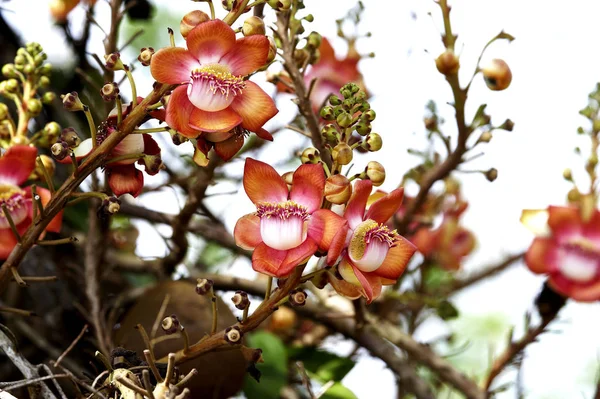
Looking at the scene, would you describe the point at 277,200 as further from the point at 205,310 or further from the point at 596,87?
the point at 596,87

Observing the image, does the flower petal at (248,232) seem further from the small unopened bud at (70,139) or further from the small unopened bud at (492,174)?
the small unopened bud at (492,174)

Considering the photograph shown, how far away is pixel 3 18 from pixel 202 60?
0.60 metres

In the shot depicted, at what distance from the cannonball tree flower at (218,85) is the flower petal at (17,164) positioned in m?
0.18

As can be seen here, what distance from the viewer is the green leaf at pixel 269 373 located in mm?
854

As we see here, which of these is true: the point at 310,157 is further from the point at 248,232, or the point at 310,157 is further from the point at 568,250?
the point at 568,250

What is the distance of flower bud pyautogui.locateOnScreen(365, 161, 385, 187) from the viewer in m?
0.53

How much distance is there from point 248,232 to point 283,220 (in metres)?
0.03

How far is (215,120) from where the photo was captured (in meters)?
0.52

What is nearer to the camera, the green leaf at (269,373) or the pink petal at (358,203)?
the pink petal at (358,203)

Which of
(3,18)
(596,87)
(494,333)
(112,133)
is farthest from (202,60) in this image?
(494,333)

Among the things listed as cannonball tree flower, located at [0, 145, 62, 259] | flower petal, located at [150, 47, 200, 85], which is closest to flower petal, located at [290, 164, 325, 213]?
flower petal, located at [150, 47, 200, 85]

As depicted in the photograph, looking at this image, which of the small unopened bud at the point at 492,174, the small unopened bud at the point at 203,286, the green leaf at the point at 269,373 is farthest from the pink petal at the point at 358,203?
the green leaf at the point at 269,373

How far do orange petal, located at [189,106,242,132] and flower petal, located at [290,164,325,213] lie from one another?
0.19 feet

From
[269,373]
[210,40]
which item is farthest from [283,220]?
[269,373]
